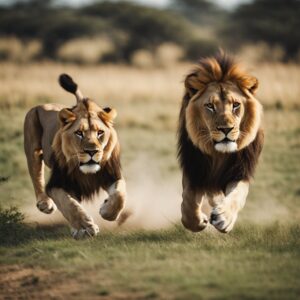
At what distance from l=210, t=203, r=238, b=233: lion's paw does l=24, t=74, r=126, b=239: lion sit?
2.99 feet

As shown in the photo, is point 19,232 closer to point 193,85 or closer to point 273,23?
point 193,85

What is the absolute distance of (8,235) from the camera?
22.0ft

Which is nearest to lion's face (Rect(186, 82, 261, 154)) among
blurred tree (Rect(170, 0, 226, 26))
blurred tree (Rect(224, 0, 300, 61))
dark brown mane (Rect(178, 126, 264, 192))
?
dark brown mane (Rect(178, 126, 264, 192))

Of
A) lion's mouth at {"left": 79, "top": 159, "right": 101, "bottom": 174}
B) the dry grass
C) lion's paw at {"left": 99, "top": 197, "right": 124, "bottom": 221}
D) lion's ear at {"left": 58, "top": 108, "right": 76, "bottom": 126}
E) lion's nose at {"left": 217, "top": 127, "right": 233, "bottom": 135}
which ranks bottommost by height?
lion's paw at {"left": 99, "top": 197, "right": 124, "bottom": 221}

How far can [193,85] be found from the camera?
19.6ft

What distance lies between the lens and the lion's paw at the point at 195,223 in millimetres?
6133

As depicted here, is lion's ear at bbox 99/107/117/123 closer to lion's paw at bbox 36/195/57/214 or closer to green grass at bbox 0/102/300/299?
green grass at bbox 0/102/300/299

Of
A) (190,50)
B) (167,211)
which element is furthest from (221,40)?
(167,211)

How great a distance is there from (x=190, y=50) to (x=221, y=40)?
1.54 meters

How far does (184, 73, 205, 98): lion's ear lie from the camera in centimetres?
598

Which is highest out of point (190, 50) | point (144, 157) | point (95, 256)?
point (190, 50)

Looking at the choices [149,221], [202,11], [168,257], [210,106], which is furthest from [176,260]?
[202,11]

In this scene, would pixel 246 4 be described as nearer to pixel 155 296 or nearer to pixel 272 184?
pixel 272 184

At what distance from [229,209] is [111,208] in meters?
0.97
